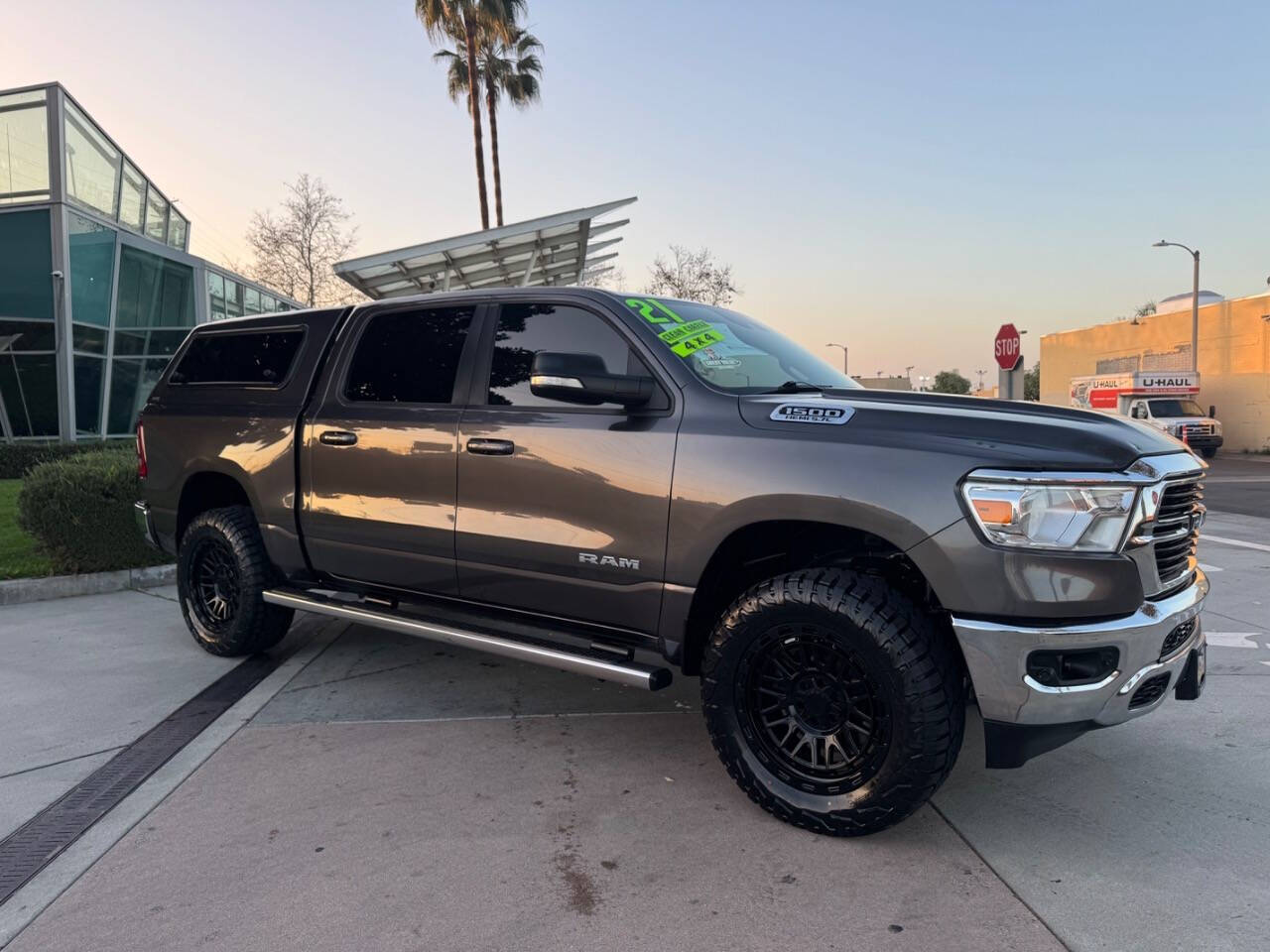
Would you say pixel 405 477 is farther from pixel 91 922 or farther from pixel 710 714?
pixel 91 922

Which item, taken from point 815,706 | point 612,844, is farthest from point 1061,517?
point 612,844

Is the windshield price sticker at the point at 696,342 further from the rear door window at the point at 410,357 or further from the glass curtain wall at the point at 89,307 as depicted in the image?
the glass curtain wall at the point at 89,307

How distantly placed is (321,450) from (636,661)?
2093 mm

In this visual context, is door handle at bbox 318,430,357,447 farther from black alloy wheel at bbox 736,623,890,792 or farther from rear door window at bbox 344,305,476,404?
black alloy wheel at bbox 736,623,890,792

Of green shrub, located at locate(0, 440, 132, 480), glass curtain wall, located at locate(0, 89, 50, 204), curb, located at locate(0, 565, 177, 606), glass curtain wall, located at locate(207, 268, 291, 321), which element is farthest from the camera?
glass curtain wall, located at locate(207, 268, 291, 321)

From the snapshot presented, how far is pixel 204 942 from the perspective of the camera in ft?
8.18

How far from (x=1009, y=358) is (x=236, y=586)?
28.5ft

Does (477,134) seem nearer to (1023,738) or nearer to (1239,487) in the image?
(1239,487)

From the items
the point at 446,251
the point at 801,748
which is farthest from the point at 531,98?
the point at 801,748

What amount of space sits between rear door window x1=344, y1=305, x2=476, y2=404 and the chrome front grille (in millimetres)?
2895

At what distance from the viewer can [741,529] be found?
3236mm

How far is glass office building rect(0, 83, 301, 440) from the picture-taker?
57.1 feet

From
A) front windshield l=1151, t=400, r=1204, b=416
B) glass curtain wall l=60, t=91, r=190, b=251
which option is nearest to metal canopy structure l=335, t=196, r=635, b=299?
glass curtain wall l=60, t=91, r=190, b=251

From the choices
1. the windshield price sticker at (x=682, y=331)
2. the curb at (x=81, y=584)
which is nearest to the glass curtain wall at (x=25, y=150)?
the curb at (x=81, y=584)
